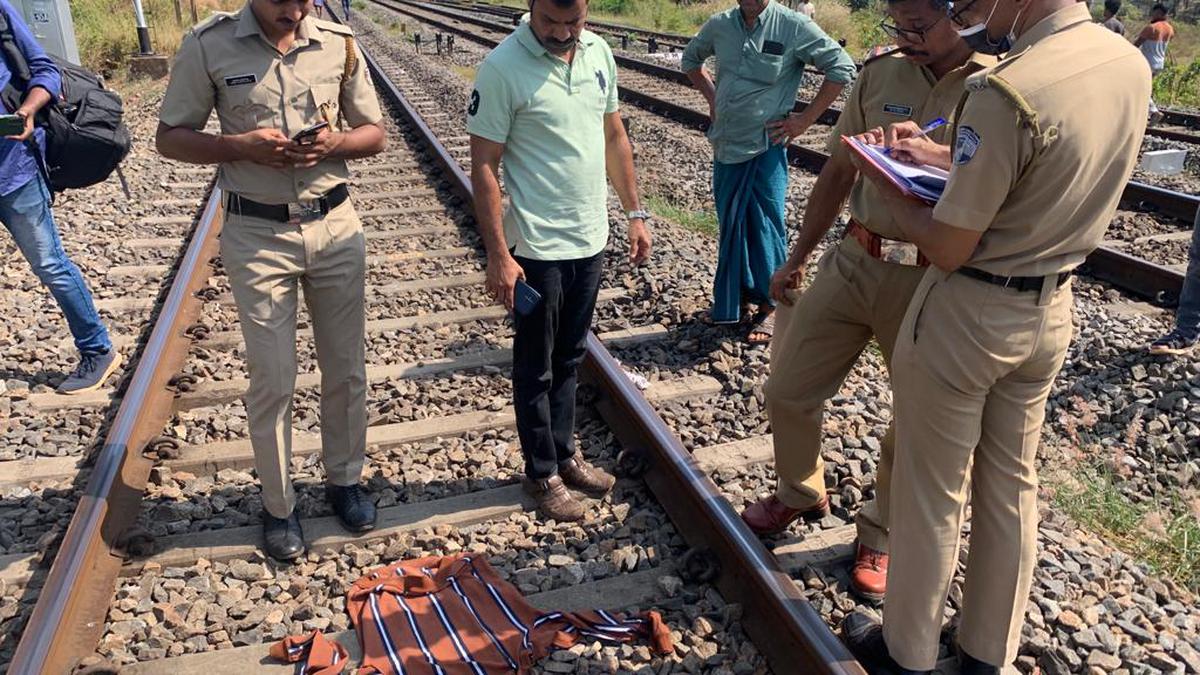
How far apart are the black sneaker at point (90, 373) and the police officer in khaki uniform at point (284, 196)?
1729 mm

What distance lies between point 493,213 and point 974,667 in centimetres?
214

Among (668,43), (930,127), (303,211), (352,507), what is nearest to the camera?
(930,127)

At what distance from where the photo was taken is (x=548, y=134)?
10.9 ft

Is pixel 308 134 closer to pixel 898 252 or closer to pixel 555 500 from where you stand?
pixel 555 500

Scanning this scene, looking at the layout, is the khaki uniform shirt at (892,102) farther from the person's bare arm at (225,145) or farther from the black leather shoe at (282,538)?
the black leather shoe at (282,538)

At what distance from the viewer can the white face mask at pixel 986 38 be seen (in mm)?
2242

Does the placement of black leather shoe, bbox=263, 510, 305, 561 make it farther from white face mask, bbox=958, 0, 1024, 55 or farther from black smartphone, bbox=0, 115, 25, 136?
white face mask, bbox=958, 0, 1024, 55

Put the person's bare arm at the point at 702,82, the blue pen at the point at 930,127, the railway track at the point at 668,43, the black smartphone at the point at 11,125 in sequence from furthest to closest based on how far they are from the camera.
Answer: the railway track at the point at 668,43
the person's bare arm at the point at 702,82
the black smartphone at the point at 11,125
the blue pen at the point at 930,127

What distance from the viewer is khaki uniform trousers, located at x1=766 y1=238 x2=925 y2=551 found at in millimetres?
2926

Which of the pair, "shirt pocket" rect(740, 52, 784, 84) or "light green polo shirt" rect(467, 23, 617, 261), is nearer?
"light green polo shirt" rect(467, 23, 617, 261)

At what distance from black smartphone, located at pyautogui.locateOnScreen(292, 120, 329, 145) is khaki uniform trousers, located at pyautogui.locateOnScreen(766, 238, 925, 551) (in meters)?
1.76

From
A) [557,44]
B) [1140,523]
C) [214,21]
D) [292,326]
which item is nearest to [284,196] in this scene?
[292,326]

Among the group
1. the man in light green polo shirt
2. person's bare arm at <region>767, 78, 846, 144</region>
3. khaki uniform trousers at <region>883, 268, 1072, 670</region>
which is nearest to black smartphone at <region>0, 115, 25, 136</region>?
the man in light green polo shirt

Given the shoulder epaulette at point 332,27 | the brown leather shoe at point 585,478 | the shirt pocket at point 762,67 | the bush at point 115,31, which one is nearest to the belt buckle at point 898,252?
the brown leather shoe at point 585,478
